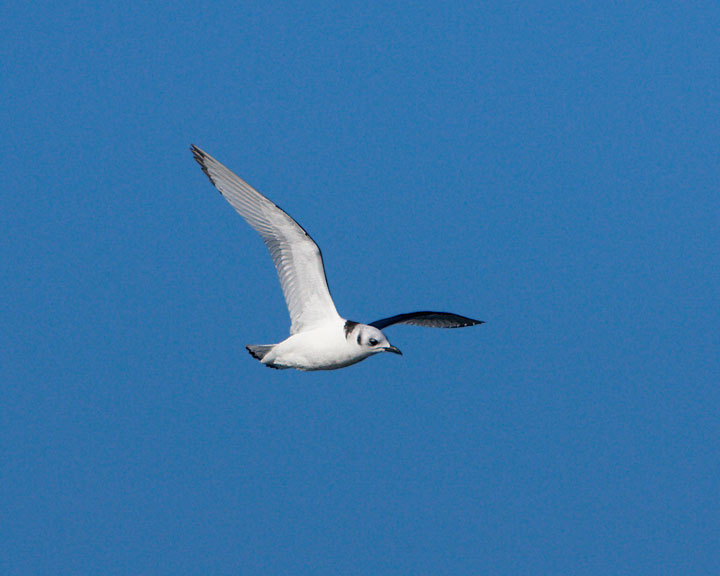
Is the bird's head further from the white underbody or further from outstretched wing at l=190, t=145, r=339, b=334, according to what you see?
outstretched wing at l=190, t=145, r=339, b=334

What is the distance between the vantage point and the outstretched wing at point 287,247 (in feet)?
37.4

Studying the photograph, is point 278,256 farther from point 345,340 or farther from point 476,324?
point 476,324

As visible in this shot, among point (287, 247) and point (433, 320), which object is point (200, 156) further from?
point (433, 320)

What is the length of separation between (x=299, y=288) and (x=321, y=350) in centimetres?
91

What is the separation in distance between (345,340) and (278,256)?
1478 millimetres

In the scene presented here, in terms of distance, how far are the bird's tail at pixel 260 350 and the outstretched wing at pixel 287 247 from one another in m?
0.55

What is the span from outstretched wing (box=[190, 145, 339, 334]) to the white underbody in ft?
0.62

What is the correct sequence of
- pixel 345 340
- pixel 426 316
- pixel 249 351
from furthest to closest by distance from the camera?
pixel 426 316
pixel 249 351
pixel 345 340

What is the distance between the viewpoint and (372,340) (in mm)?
11008

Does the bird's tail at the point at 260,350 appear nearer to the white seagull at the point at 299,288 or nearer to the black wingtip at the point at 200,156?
the white seagull at the point at 299,288

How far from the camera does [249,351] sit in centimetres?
1220

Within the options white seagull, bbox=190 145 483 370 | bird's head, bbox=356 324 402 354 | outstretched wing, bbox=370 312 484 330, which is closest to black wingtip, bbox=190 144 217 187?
white seagull, bbox=190 145 483 370

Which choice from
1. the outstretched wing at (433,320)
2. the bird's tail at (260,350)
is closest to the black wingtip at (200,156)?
the bird's tail at (260,350)

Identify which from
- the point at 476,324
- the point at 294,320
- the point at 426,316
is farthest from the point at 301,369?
the point at 476,324
